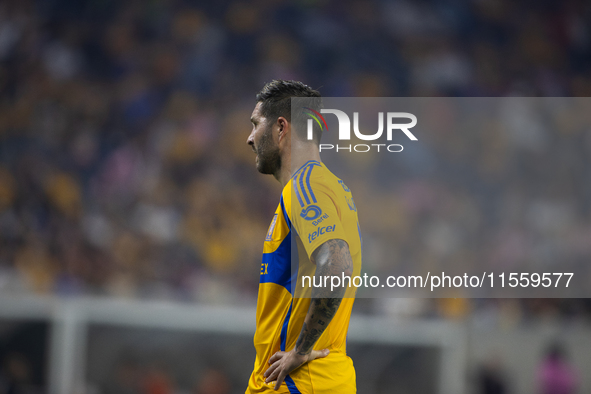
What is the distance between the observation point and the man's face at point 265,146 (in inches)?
93.4

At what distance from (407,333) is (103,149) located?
5.25m

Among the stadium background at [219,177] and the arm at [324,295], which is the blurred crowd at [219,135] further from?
the arm at [324,295]

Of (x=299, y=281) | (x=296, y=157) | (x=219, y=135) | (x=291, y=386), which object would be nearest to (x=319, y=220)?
(x=299, y=281)

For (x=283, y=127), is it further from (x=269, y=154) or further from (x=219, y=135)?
(x=219, y=135)

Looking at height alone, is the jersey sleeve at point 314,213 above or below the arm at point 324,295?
above

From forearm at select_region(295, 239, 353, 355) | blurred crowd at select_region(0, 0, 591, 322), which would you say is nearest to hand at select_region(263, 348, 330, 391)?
forearm at select_region(295, 239, 353, 355)

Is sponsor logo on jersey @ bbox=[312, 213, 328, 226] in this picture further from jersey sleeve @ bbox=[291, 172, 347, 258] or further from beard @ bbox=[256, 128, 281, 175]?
beard @ bbox=[256, 128, 281, 175]

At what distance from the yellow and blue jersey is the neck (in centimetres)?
4

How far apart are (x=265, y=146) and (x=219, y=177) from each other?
5.20 metres

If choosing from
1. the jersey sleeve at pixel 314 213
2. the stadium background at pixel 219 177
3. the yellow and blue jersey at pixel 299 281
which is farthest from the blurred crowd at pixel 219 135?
the jersey sleeve at pixel 314 213

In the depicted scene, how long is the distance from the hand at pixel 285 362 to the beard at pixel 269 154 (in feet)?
2.50

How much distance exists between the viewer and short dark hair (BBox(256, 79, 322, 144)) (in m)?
2.35

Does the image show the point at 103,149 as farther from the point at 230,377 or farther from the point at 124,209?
the point at 230,377

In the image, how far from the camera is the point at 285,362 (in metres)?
2.12
